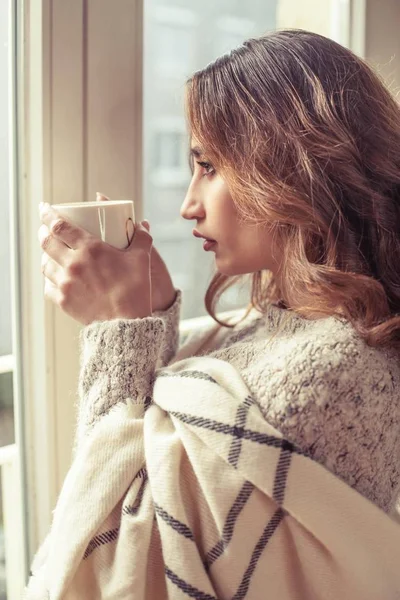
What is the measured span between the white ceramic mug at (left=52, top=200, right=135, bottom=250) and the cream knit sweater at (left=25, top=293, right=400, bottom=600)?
125 mm

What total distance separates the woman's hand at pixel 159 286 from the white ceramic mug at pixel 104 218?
207mm

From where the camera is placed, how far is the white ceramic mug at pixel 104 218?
2.78ft

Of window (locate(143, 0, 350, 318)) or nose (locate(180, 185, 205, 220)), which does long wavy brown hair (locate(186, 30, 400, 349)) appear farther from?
window (locate(143, 0, 350, 318))

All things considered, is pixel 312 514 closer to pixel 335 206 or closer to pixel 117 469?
pixel 117 469

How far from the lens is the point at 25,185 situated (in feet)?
3.17

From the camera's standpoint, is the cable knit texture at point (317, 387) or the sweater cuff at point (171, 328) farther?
the sweater cuff at point (171, 328)

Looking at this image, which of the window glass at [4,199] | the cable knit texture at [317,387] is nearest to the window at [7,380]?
the window glass at [4,199]

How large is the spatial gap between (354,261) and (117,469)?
1.30 ft

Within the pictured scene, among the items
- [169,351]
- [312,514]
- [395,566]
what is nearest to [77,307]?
[169,351]

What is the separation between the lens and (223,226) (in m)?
0.92

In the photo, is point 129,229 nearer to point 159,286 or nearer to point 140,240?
point 140,240

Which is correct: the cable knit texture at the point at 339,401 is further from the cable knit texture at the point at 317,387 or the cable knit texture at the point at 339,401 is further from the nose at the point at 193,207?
the nose at the point at 193,207

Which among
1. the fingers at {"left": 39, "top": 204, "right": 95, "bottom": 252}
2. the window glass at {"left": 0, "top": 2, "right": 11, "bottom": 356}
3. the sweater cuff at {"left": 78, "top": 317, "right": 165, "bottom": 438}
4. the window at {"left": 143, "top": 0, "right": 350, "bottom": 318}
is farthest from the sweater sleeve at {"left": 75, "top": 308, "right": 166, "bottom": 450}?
the window at {"left": 143, "top": 0, "right": 350, "bottom": 318}

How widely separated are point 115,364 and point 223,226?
0.24 metres
